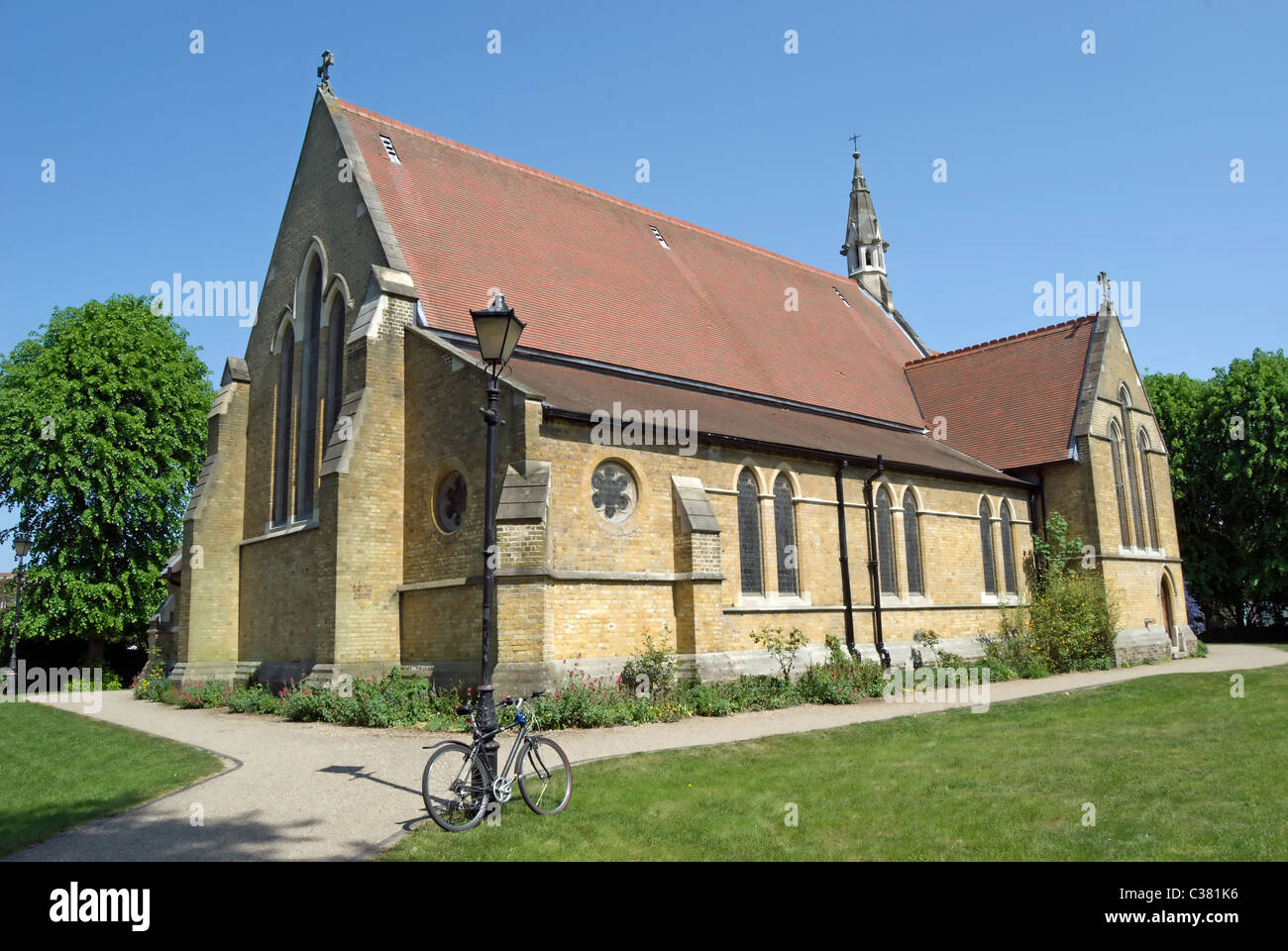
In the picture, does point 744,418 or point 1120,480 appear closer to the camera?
point 744,418

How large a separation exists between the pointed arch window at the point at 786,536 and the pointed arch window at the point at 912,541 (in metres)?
4.02

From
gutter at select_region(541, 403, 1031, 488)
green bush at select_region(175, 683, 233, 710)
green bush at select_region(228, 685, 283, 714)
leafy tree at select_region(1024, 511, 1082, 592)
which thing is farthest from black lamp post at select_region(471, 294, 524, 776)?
A: leafy tree at select_region(1024, 511, 1082, 592)

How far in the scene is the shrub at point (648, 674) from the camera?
15625 millimetres

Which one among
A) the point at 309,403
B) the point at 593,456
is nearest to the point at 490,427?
the point at 593,456

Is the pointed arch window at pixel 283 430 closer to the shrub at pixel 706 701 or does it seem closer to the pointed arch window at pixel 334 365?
the pointed arch window at pixel 334 365

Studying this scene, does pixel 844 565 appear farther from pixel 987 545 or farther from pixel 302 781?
pixel 302 781

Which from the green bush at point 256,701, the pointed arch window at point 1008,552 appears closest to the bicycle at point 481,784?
the green bush at point 256,701

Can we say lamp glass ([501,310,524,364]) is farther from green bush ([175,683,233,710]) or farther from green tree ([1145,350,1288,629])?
green tree ([1145,350,1288,629])

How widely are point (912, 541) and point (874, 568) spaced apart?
7.36ft

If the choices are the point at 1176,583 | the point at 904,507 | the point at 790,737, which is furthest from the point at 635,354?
the point at 1176,583

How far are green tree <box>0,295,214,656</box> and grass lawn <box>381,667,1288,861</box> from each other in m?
24.4

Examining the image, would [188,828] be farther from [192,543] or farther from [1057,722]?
[192,543]

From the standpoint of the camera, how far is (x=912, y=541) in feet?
74.8
